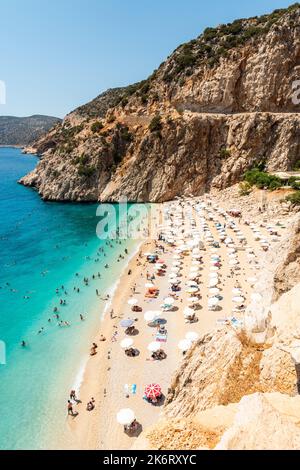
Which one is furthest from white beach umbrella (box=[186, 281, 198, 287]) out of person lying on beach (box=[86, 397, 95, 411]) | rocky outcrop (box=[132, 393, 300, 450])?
rocky outcrop (box=[132, 393, 300, 450])

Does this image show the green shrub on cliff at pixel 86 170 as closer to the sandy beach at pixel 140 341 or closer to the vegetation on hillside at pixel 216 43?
the vegetation on hillside at pixel 216 43

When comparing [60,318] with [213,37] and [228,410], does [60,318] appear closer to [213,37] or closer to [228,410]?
[228,410]

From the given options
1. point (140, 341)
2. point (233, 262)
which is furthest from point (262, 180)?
point (140, 341)

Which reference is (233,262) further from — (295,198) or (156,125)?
(156,125)

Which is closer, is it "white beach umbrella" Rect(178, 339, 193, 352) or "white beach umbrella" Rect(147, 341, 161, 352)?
"white beach umbrella" Rect(178, 339, 193, 352)

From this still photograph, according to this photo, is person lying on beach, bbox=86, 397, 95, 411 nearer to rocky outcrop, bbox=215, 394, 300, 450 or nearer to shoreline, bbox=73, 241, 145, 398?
shoreline, bbox=73, 241, 145, 398

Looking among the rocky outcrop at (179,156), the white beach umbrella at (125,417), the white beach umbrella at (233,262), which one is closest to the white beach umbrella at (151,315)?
the white beach umbrella at (125,417)
